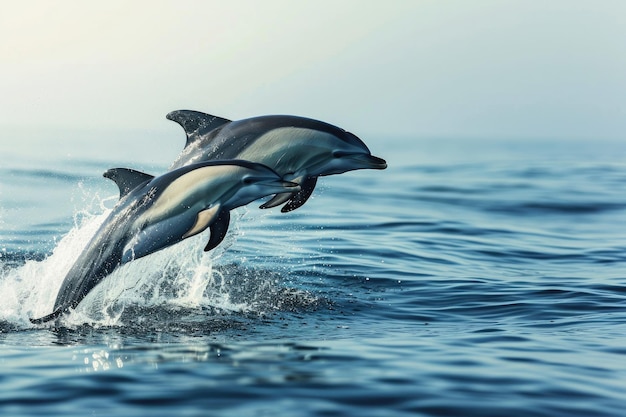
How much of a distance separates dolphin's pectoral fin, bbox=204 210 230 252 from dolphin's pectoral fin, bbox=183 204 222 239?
79mm

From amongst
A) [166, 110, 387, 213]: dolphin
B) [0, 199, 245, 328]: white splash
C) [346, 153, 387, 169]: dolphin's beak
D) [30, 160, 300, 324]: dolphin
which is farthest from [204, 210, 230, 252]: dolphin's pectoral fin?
[346, 153, 387, 169]: dolphin's beak

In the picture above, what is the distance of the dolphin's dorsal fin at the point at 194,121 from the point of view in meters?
8.85

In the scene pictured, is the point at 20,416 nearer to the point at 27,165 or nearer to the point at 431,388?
the point at 431,388

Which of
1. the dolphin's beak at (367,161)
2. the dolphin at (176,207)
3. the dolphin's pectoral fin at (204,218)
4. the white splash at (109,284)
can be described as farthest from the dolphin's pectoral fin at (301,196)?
the white splash at (109,284)

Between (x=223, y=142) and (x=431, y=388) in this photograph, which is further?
(x=223, y=142)

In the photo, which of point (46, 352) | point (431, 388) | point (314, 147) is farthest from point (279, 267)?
point (431, 388)

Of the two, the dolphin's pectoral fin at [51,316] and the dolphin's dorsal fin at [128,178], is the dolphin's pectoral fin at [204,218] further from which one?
the dolphin's pectoral fin at [51,316]

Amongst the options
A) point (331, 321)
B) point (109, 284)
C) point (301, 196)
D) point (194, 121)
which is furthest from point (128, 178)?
point (331, 321)

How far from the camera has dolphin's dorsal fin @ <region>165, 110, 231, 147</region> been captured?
29.0 ft

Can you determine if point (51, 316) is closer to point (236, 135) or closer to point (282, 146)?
point (236, 135)

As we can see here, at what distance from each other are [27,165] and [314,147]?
20474 millimetres

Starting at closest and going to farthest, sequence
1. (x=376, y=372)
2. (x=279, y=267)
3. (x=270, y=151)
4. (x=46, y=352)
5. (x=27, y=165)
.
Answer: (x=376, y=372)
(x=46, y=352)
(x=270, y=151)
(x=279, y=267)
(x=27, y=165)

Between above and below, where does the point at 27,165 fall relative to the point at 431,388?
above

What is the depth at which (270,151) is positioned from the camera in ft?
28.5
